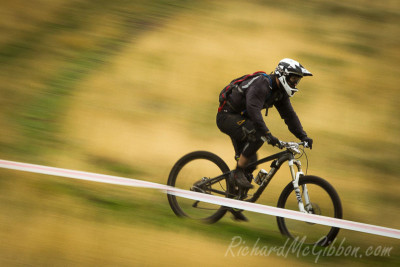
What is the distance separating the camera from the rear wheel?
5.14m

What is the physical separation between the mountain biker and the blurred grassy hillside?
3.09 ft

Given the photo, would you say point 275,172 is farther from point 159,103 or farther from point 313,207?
point 159,103

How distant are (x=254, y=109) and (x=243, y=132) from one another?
1.13 ft

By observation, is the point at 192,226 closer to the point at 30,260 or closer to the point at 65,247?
the point at 65,247

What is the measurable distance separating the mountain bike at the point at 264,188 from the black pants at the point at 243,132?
6.6 inches

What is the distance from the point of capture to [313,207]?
464 cm

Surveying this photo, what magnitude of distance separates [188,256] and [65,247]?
125cm

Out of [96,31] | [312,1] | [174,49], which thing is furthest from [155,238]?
[312,1]

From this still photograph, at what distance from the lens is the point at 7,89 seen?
8188 mm

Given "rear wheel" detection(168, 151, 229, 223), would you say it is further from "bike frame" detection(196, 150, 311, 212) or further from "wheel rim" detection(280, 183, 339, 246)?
"wheel rim" detection(280, 183, 339, 246)

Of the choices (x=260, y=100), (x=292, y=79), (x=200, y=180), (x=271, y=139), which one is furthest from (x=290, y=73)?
(x=200, y=180)

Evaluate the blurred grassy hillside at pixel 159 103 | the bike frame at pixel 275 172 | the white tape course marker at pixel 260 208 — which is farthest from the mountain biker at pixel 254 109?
the blurred grassy hillside at pixel 159 103

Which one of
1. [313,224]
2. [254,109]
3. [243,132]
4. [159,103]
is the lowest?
[313,224]

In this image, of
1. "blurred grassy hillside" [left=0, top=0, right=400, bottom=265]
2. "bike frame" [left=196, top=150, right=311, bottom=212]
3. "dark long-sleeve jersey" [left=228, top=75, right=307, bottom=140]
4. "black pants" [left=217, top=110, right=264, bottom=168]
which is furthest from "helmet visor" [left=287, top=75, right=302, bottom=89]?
"blurred grassy hillside" [left=0, top=0, right=400, bottom=265]
